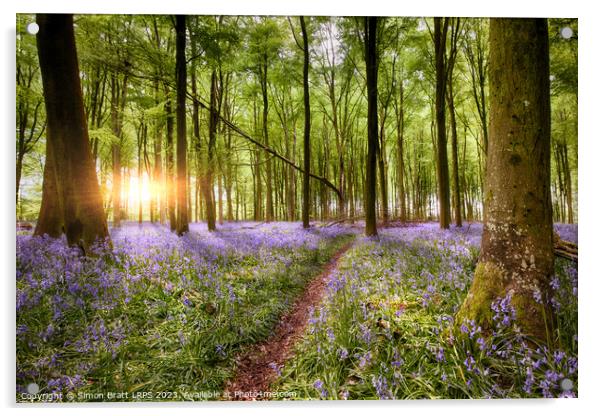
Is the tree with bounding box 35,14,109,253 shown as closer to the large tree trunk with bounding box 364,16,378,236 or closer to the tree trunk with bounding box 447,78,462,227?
the large tree trunk with bounding box 364,16,378,236

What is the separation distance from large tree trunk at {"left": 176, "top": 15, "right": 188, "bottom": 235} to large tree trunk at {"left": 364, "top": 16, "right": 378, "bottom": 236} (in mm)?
2535

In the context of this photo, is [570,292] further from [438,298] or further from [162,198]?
[162,198]

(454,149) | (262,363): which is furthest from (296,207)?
(262,363)

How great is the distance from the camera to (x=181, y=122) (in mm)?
4570

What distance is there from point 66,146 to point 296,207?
3.51 meters

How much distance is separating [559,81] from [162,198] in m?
5.78

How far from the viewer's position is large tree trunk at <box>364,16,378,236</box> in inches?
154

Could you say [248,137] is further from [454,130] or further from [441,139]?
[454,130]

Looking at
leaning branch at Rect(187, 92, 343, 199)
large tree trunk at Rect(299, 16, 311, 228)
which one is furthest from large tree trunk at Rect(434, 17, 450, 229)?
large tree trunk at Rect(299, 16, 311, 228)

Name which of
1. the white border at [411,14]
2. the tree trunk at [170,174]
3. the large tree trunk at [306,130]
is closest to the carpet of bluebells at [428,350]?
the white border at [411,14]

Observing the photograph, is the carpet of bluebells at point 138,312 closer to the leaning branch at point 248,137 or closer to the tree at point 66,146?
the tree at point 66,146

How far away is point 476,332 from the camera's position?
2.62 meters

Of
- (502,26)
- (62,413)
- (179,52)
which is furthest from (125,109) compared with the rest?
(502,26)

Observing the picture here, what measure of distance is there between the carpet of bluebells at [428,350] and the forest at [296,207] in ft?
0.08
